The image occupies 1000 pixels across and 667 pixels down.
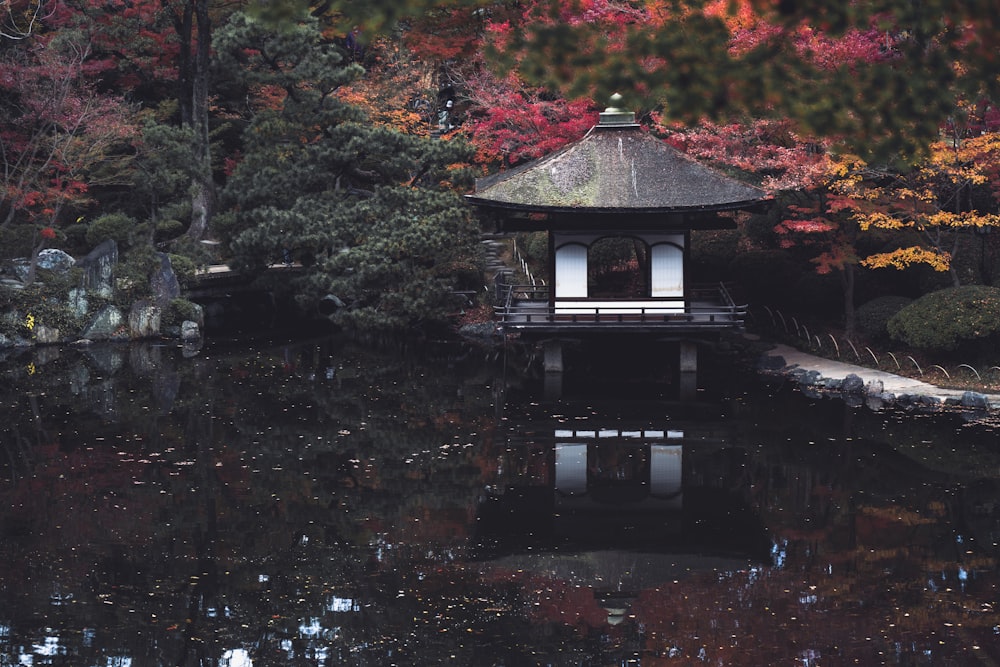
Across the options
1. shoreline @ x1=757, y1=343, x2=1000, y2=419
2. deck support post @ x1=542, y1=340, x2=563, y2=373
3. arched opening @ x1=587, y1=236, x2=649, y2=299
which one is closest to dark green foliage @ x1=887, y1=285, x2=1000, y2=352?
shoreline @ x1=757, y1=343, x2=1000, y2=419

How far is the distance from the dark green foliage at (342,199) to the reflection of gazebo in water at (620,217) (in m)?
4.08

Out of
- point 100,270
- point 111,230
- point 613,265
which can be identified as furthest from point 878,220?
point 111,230

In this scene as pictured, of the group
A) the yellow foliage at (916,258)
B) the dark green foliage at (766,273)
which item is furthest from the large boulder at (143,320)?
the yellow foliage at (916,258)

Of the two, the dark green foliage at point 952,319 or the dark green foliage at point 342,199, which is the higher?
the dark green foliage at point 342,199

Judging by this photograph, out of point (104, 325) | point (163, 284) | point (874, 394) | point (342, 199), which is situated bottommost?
point (874, 394)

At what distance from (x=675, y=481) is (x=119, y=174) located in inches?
810

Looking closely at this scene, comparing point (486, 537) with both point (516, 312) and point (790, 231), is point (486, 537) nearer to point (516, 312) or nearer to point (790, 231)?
point (516, 312)

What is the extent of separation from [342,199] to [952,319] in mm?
16130

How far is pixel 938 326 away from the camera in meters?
20.3

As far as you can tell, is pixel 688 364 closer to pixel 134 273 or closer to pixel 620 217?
pixel 620 217

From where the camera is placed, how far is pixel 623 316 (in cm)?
2253

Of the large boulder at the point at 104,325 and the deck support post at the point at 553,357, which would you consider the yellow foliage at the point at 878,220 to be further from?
the large boulder at the point at 104,325

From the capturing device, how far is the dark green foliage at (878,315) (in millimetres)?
22641

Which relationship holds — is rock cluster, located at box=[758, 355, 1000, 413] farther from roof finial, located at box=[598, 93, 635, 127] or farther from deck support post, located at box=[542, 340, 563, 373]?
roof finial, located at box=[598, 93, 635, 127]
